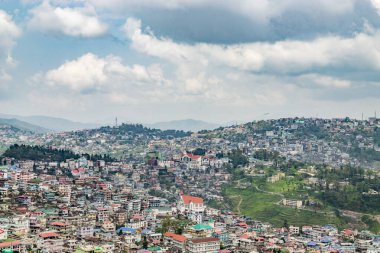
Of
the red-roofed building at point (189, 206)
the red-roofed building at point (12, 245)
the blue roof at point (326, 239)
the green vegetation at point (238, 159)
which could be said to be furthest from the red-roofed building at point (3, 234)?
the green vegetation at point (238, 159)

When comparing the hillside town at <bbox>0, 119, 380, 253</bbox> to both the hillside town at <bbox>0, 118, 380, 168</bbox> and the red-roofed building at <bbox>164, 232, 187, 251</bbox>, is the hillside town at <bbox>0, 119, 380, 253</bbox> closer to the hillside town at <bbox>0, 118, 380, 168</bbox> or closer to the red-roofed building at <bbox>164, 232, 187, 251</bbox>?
the red-roofed building at <bbox>164, 232, 187, 251</bbox>

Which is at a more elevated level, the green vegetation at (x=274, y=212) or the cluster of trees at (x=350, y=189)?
the cluster of trees at (x=350, y=189)

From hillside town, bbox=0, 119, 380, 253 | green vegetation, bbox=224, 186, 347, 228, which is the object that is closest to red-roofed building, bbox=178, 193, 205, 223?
hillside town, bbox=0, 119, 380, 253

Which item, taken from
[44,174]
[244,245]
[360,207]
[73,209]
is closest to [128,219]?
[73,209]

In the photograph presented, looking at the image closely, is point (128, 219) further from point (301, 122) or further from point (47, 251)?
point (301, 122)

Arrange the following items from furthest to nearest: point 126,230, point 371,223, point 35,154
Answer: point 35,154 < point 371,223 < point 126,230

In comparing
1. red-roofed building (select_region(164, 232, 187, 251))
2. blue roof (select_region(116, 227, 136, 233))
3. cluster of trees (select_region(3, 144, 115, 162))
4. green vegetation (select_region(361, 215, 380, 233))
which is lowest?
green vegetation (select_region(361, 215, 380, 233))

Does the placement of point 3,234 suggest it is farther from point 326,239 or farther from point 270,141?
point 270,141

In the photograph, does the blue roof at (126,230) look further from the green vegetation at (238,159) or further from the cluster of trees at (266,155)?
the cluster of trees at (266,155)

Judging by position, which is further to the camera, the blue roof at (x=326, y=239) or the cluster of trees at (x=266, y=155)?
the cluster of trees at (x=266, y=155)

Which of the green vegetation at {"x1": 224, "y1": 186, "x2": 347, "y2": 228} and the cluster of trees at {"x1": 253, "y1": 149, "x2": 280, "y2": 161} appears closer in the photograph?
the green vegetation at {"x1": 224, "y1": 186, "x2": 347, "y2": 228}

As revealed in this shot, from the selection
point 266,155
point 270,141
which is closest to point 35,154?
point 266,155

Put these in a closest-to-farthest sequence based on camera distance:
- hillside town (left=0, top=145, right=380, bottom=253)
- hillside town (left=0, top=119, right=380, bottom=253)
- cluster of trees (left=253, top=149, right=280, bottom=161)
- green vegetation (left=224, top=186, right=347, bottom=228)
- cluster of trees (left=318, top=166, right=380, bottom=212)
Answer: hillside town (left=0, top=145, right=380, bottom=253), hillside town (left=0, top=119, right=380, bottom=253), green vegetation (left=224, top=186, right=347, bottom=228), cluster of trees (left=318, top=166, right=380, bottom=212), cluster of trees (left=253, top=149, right=280, bottom=161)
